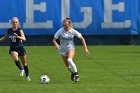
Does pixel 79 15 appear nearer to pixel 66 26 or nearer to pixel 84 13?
pixel 84 13

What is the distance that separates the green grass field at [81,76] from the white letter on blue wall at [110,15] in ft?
39.4

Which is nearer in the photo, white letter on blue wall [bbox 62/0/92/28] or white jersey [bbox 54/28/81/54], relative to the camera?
white jersey [bbox 54/28/81/54]

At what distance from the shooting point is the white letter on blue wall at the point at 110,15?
41.2m

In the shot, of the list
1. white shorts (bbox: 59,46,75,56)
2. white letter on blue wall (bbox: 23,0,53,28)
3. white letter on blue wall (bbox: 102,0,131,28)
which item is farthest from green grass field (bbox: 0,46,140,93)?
white letter on blue wall (bbox: 102,0,131,28)

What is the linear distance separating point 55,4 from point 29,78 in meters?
23.2

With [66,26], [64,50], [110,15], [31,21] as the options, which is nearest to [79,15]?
[110,15]

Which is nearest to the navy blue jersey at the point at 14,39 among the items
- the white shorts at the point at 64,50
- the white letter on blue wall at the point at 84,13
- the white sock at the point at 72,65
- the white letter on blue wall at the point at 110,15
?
the white shorts at the point at 64,50

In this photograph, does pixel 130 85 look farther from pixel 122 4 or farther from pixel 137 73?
pixel 122 4

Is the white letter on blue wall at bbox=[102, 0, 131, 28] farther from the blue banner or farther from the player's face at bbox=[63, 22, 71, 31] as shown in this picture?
the player's face at bbox=[63, 22, 71, 31]

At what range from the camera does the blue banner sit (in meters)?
41.2

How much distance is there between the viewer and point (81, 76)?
19969mm

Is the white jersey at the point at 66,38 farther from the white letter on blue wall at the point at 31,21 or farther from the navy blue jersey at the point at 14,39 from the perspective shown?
the white letter on blue wall at the point at 31,21

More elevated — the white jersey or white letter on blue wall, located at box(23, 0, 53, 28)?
the white jersey

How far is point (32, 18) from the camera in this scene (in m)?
41.2
